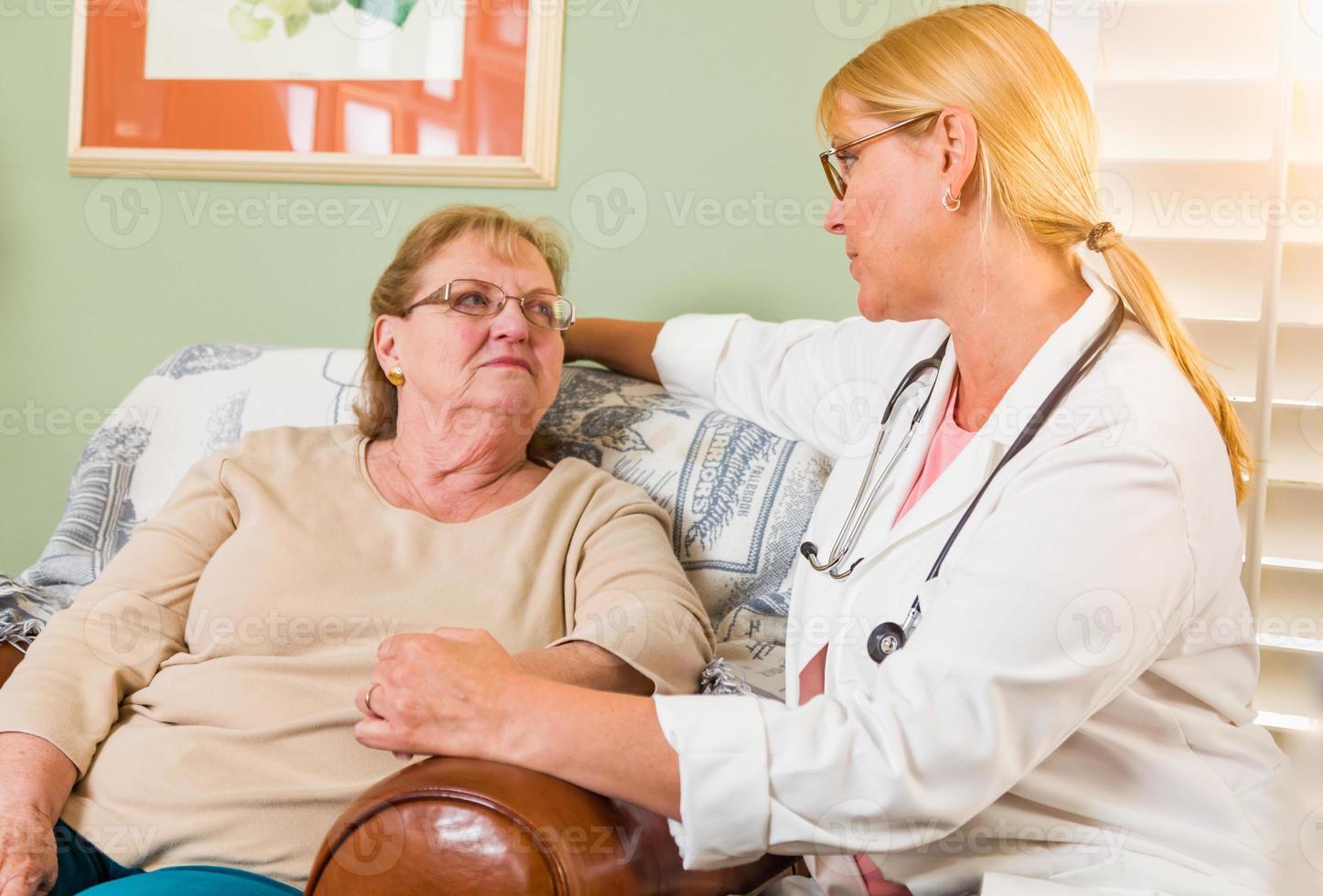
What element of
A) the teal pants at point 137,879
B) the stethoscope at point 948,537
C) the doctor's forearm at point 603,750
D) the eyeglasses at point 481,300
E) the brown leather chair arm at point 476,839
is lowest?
the teal pants at point 137,879

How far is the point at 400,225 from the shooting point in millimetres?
2250

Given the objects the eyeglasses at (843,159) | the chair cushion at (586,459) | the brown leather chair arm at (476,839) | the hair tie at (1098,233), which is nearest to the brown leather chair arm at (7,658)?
the chair cushion at (586,459)

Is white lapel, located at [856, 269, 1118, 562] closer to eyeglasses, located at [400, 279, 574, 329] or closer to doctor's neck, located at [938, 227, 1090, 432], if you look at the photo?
doctor's neck, located at [938, 227, 1090, 432]

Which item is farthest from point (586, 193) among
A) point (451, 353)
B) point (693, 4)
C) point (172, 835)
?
point (172, 835)

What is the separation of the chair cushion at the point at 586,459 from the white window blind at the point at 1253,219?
67cm

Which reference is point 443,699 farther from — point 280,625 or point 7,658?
point 7,658

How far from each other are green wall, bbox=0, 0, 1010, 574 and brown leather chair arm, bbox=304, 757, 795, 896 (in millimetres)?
1240

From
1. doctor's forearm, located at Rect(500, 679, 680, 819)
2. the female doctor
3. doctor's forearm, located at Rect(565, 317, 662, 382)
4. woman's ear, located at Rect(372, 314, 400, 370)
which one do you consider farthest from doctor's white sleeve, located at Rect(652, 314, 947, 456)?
doctor's forearm, located at Rect(500, 679, 680, 819)

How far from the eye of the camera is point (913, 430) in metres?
1.44

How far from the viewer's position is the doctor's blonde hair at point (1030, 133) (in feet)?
4.12

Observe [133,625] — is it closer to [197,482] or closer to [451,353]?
[197,482]

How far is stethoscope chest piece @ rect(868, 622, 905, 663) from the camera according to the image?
1.19m

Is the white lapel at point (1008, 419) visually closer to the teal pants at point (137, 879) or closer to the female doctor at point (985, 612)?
the female doctor at point (985, 612)

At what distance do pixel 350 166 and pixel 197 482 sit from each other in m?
0.87
